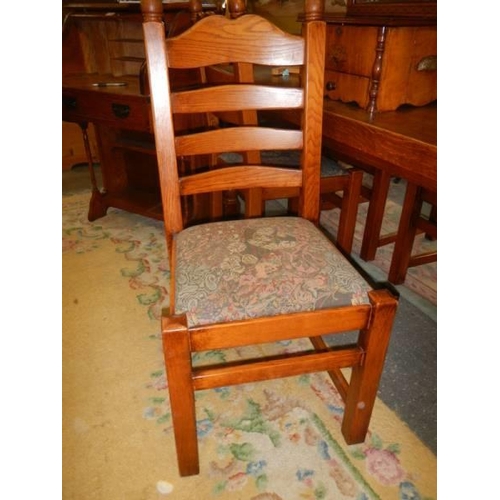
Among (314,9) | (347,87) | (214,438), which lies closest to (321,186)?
(347,87)

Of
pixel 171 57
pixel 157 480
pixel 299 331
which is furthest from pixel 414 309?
pixel 171 57

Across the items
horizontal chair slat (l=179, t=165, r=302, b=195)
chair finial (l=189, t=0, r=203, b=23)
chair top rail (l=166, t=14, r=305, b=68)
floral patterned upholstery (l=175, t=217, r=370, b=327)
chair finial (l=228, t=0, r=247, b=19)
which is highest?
chair finial (l=189, t=0, r=203, b=23)

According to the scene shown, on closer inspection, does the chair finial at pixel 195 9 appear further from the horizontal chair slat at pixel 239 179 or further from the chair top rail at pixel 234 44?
the horizontal chair slat at pixel 239 179

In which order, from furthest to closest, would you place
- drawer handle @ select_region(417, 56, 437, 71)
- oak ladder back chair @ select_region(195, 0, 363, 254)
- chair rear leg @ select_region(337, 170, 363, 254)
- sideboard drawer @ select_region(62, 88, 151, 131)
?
sideboard drawer @ select_region(62, 88, 151, 131) → chair rear leg @ select_region(337, 170, 363, 254) → oak ladder back chair @ select_region(195, 0, 363, 254) → drawer handle @ select_region(417, 56, 437, 71)

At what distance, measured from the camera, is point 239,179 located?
113 cm

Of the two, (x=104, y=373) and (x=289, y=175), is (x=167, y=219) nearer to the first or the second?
(x=289, y=175)

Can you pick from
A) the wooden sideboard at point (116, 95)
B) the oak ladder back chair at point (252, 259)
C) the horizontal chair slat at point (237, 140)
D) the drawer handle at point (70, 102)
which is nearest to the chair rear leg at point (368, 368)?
the oak ladder back chair at point (252, 259)

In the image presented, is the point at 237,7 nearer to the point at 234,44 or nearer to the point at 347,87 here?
the point at 234,44

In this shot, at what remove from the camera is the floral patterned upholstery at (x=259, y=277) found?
32.9 inches

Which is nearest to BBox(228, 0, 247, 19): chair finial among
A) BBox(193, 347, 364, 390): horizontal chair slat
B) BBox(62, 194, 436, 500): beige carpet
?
BBox(193, 347, 364, 390): horizontal chair slat

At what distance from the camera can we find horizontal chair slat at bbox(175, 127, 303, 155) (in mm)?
1062

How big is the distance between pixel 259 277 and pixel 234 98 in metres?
0.51

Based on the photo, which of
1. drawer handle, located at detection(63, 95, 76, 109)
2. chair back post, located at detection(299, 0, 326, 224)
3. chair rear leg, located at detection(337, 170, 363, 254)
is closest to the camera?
chair back post, located at detection(299, 0, 326, 224)

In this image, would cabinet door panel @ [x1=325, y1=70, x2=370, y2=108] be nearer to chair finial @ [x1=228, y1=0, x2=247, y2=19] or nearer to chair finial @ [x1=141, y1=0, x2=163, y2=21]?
chair finial @ [x1=228, y1=0, x2=247, y2=19]
